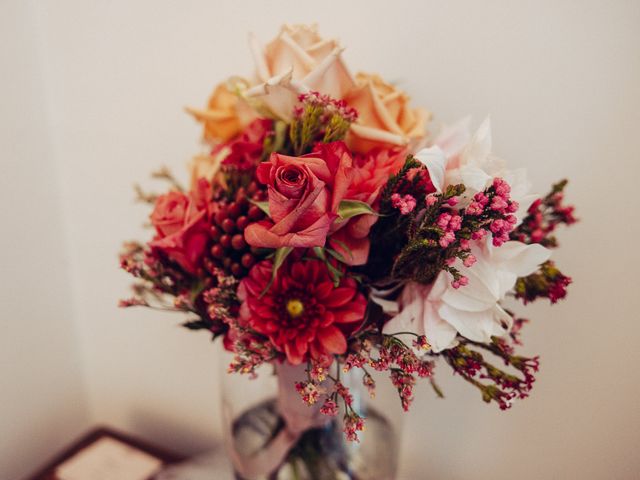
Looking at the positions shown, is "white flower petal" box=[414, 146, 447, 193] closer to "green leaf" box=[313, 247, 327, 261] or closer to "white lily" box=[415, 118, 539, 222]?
"white lily" box=[415, 118, 539, 222]

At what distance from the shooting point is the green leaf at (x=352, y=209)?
1.58 feet

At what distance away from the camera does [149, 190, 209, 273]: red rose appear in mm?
549

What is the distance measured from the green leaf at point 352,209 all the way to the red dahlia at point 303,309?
0.26 ft

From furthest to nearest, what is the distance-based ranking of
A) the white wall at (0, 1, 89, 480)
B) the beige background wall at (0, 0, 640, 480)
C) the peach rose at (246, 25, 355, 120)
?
the white wall at (0, 1, 89, 480) < the beige background wall at (0, 0, 640, 480) < the peach rose at (246, 25, 355, 120)

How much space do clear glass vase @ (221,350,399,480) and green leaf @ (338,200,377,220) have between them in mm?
305

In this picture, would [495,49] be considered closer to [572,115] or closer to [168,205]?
[572,115]

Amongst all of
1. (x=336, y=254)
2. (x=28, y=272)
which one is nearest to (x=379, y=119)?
(x=336, y=254)

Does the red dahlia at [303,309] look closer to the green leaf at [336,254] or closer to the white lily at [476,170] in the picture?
the green leaf at [336,254]

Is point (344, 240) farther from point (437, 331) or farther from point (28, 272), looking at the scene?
point (28, 272)

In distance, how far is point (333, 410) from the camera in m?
0.48

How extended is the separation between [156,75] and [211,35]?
146 mm

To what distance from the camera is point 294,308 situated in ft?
1.74

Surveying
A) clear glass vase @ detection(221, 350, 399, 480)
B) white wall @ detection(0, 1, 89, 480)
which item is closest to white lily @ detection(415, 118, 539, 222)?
clear glass vase @ detection(221, 350, 399, 480)

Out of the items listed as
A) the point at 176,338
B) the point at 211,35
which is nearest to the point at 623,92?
the point at 211,35
